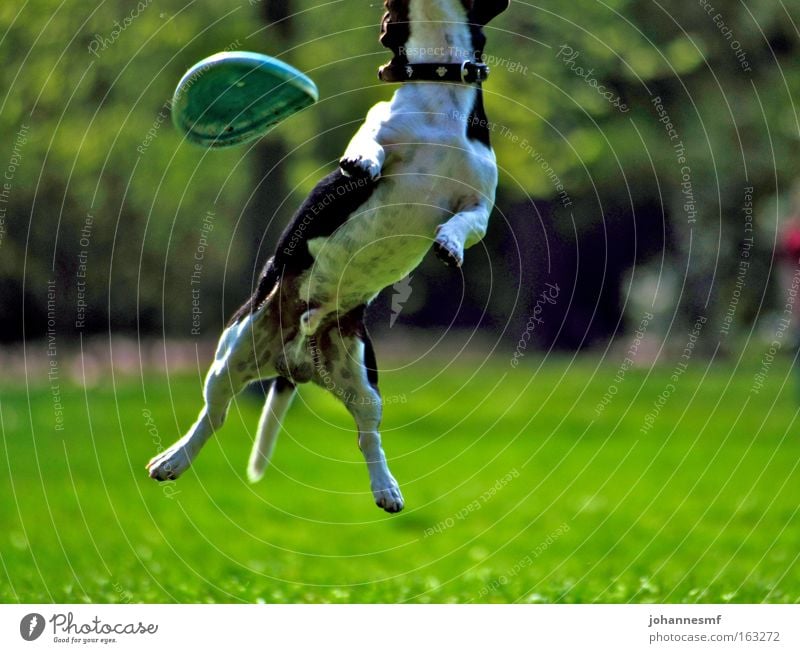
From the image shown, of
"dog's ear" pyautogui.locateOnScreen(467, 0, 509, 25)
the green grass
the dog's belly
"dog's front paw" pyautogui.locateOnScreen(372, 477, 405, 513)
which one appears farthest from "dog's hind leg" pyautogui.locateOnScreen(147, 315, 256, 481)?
the green grass

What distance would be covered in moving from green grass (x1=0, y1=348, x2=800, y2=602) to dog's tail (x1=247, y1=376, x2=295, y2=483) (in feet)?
8.36

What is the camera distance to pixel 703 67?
26453 mm

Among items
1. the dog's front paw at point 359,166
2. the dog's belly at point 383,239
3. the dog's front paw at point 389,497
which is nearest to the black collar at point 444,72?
the dog's belly at point 383,239

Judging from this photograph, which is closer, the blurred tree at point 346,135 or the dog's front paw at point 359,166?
the dog's front paw at point 359,166

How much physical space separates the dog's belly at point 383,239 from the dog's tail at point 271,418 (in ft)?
2.96

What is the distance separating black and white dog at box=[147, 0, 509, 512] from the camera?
6289 mm

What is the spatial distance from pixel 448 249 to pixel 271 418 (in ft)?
6.94

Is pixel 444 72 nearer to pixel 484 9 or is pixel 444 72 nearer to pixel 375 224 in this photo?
pixel 484 9

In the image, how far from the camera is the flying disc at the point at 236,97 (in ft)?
20.2

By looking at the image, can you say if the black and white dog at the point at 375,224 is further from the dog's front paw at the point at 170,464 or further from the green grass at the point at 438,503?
the green grass at the point at 438,503

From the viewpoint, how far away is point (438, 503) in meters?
17.5

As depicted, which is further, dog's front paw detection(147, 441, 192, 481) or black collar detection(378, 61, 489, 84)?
dog's front paw detection(147, 441, 192, 481)
